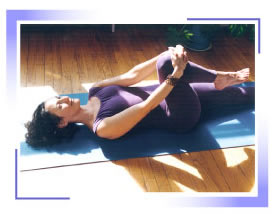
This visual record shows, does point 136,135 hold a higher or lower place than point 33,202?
higher

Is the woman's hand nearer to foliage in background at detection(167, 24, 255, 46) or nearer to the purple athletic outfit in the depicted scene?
the purple athletic outfit

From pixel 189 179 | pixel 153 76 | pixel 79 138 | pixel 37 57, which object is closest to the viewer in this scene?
pixel 189 179

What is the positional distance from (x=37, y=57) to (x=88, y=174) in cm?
108

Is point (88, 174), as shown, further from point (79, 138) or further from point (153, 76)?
point (153, 76)

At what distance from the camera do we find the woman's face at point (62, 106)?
79.2 inches

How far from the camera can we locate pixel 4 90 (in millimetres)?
1819

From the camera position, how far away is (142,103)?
6.64ft

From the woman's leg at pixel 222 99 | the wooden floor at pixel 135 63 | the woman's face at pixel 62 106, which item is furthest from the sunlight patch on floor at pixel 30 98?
the woman's leg at pixel 222 99

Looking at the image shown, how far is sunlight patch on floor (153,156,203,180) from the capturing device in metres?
2.04

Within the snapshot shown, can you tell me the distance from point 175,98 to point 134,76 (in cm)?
31

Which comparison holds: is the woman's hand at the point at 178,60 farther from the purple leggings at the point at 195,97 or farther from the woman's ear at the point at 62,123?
the woman's ear at the point at 62,123

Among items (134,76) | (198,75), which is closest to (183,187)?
(198,75)

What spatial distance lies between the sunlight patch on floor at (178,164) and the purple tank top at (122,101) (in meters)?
0.20

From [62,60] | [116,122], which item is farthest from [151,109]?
[62,60]
